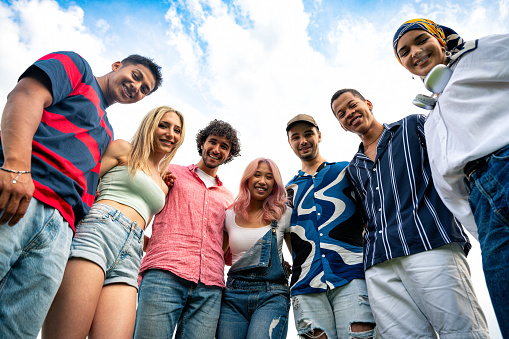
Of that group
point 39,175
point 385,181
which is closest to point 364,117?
point 385,181

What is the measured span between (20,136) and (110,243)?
3.28 feet

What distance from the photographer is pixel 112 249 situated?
89.0 inches

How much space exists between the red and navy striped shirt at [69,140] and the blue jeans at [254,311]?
5.49ft

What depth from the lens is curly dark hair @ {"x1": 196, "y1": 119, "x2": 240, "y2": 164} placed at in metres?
4.30

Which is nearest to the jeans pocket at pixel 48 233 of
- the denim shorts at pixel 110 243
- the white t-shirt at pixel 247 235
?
the denim shorts at pixel 110 243

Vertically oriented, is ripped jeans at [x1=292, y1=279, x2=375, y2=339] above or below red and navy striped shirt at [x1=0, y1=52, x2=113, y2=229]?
below

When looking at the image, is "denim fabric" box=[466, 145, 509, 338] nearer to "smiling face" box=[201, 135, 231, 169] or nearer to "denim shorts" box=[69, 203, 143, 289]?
"denim shorts" box=[69, 203, 143, 289]

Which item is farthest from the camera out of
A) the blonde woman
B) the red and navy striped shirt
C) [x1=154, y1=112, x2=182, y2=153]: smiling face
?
[x1=154, y1=112, x2=182, y2=153]: smiling face

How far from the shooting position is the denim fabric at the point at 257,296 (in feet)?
8.98

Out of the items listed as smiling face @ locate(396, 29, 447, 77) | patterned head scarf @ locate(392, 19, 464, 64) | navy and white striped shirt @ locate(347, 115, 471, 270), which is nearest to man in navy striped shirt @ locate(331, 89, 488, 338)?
navy and white striped shirt @ locate(347, 115, 471, 270)

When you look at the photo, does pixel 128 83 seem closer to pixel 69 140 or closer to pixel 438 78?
pixel 69 140

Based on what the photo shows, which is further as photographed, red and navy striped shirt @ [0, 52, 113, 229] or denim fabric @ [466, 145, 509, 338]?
red and navy striped shirt @ [0, 52, 113, 229]

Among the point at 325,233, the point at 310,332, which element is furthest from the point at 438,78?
the point at 310,332

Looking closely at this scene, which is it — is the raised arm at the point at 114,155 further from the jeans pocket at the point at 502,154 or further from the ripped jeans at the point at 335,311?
the jeans pocket at the point at 502,154
